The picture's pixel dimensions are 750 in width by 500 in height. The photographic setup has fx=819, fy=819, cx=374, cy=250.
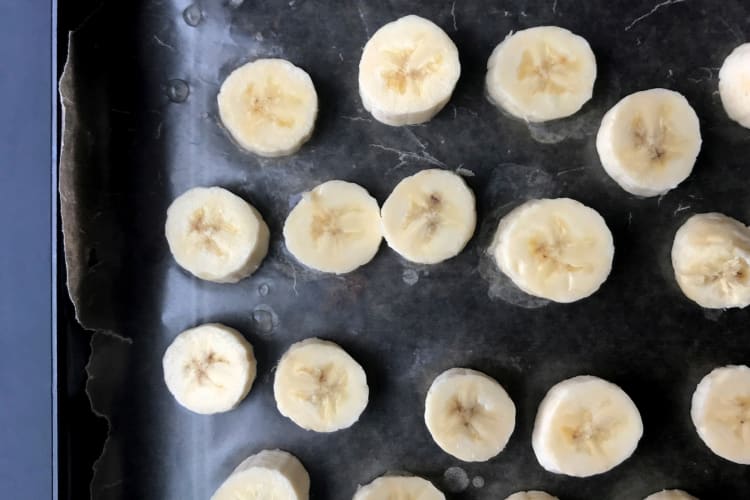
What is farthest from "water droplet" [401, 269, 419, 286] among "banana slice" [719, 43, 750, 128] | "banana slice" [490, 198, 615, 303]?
"banana slice" [719, 43, 750, 128]

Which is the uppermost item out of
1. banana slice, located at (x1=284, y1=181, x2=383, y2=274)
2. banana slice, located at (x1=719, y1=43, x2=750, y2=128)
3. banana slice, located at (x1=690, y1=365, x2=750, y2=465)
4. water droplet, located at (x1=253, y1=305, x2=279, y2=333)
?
banana slice, located at (x1=719, y1=43, x2=750, y2=128)

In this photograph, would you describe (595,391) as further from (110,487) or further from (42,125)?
(42,125)

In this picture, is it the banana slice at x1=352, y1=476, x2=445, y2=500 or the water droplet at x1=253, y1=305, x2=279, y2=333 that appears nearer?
the banana slice at x1=352, y1=476, x2=445, y2=500

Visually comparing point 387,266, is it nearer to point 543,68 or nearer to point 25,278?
point 543,68

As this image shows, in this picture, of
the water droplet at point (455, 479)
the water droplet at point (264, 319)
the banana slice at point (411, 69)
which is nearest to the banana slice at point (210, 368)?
the water droplet at point (264, 319)

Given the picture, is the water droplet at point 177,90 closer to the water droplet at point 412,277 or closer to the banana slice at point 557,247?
the water droplet at point 412,277

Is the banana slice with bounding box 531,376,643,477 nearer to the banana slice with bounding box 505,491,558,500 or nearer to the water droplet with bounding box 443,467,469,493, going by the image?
the banana slice with bounding box 505,491,558,500

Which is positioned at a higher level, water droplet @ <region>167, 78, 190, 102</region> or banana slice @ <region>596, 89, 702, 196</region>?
banana slice @ <region>596, 89, 702, 196</region>

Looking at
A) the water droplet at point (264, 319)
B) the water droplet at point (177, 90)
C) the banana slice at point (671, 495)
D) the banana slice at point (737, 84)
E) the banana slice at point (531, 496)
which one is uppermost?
the banana slice at point (737, 84)
